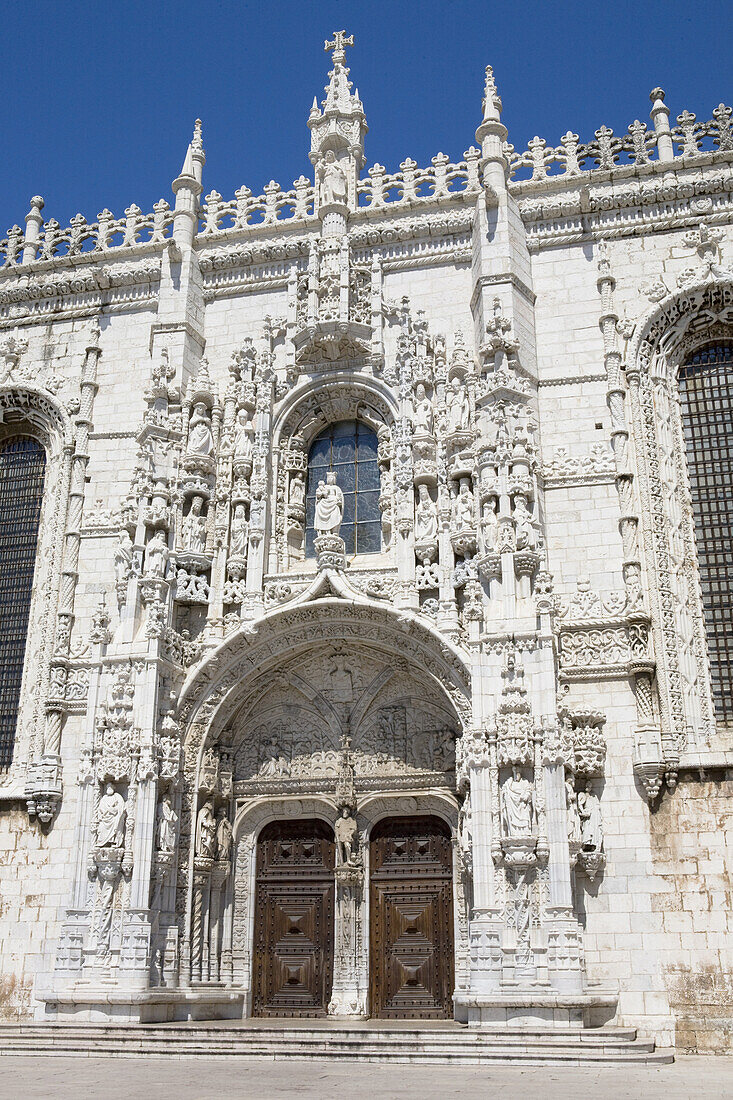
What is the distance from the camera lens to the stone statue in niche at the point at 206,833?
16625 mm

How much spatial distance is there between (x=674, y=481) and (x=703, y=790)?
4779mm

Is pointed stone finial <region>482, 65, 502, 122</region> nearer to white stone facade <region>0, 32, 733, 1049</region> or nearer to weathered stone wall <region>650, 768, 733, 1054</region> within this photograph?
white stone facade <region>0, 32, 733, 1049</region>

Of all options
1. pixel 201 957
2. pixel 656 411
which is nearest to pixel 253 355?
pixel 656 411

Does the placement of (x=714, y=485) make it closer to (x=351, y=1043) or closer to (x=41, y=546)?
(x=351, y=1043)

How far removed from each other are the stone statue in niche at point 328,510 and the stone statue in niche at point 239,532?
1.19 meters

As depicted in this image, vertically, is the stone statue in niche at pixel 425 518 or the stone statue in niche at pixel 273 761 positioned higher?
the stone statue in niche at pixel 425 518

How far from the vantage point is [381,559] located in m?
17.8

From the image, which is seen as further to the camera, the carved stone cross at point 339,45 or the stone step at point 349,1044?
the carved stone cross at point 339,45

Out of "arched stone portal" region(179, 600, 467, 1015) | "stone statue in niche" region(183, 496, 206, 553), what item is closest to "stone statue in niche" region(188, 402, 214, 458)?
"stone statue in niche" region(183, 496, 206, 553)

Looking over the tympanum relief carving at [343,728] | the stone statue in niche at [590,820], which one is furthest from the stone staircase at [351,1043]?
the tympanum relief carving at [343,728]

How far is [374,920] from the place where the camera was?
16547 millimetres

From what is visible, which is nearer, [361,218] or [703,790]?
[703,790]

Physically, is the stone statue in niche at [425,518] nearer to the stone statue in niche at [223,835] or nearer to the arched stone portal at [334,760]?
the arched stone portal at [334,760]

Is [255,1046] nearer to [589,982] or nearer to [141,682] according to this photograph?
[589,982]
